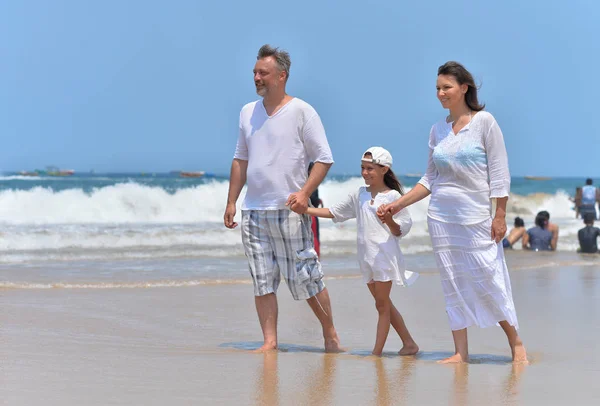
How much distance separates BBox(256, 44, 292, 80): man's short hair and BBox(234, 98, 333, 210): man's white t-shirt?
202mm

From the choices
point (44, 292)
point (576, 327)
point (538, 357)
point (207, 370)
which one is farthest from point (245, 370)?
point (44, 292)

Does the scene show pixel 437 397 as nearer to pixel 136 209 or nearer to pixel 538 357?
pixel 538 357

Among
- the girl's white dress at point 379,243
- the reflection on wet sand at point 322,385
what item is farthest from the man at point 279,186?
the reflection on wet sand at point 322,385

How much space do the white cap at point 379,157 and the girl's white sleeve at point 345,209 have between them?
270 millimetres

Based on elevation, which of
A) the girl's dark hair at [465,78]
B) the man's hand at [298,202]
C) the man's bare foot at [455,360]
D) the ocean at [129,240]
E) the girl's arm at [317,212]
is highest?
the girl's dark hair at [465,78]

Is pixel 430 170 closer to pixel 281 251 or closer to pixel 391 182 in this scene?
pixel 391 182

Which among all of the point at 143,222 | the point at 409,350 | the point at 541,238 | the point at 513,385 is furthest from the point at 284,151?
the point at 143,222

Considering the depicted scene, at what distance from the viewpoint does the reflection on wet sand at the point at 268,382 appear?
392 centimetres

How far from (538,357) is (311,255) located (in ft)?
4.91

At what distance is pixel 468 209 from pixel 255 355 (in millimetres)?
1516

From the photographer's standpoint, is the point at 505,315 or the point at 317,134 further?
the point at 317,134

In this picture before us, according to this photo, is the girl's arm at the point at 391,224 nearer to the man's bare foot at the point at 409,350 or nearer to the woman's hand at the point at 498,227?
the woman's hand at the point at 498,227

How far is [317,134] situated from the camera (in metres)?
5.30

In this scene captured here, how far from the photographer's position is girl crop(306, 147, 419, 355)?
5242 millimetres
